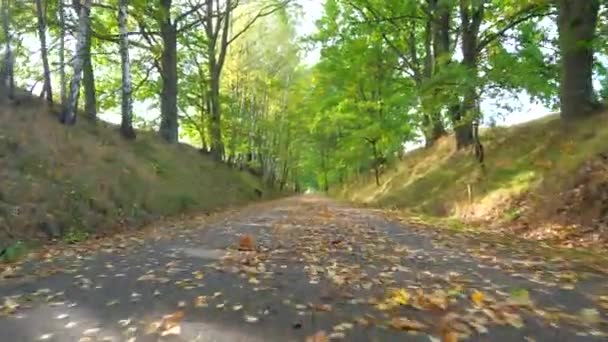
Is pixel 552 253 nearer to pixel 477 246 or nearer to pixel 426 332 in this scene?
pixel 477 246

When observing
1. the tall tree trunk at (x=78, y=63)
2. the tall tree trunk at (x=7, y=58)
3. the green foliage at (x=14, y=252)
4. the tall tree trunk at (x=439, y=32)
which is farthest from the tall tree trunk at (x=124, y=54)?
the tall tree trunk at (x=439, y=32)

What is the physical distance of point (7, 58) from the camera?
14.7 m

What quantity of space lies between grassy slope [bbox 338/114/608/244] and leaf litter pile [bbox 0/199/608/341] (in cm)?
366

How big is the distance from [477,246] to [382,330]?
5.01 meters

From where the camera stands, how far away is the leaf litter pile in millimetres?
3963

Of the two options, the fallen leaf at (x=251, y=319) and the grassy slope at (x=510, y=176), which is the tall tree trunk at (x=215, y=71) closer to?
the grassy slope at (x=510, y=176)

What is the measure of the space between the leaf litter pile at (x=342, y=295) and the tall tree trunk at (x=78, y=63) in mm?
7382

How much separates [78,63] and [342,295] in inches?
458

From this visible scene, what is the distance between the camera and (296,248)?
27.1 feet

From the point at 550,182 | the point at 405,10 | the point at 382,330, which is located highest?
the point at 405,10

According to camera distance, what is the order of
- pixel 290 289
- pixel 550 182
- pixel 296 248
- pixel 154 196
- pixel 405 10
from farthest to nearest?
pixel 405 10 → pixel 154 196 → pixel 550 182 → pixel 296 248 → pixel 290 289

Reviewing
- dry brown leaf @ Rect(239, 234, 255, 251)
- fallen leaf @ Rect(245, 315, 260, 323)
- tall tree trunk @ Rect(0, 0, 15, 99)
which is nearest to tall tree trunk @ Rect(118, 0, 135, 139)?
tall tree trunk @ Rect(0, 0, 15, 99)


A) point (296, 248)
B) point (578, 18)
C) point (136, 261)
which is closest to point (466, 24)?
point (578, 18)

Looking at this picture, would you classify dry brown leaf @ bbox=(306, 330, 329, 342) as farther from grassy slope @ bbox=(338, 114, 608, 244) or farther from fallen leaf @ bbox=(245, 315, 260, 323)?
grassy slope @ bbox=(338, 114, 608, 244)
